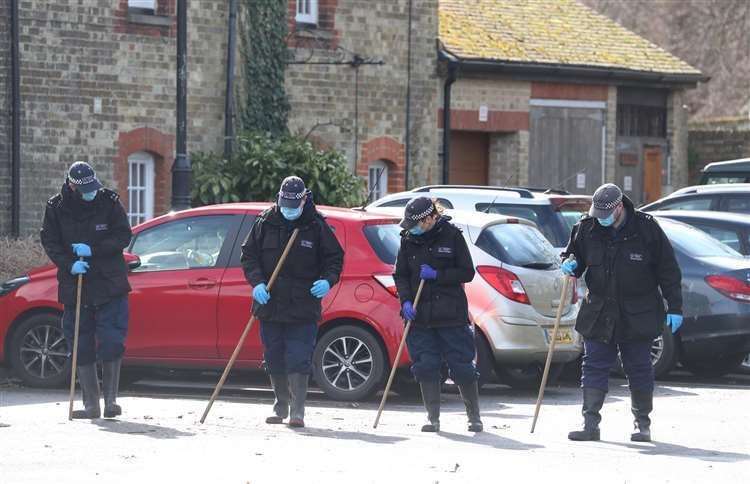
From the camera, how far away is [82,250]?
40.2 feet

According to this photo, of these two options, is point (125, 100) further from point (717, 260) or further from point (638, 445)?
point (638, 445)

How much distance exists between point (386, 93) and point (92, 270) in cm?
1655

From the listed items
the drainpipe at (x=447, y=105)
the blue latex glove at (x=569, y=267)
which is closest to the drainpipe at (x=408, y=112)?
the drainpipe at (x=447, y=105)

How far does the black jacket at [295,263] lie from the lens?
39.7 feet

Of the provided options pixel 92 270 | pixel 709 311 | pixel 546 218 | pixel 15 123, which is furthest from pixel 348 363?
pixel 15 123

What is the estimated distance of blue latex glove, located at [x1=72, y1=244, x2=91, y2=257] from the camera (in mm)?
12258

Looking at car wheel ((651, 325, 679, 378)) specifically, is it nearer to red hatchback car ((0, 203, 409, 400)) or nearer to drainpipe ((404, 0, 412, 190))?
red hatchback car ((0, 203, 409, 400))

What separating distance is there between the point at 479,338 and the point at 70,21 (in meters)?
11.8

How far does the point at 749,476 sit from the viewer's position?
10.0 m

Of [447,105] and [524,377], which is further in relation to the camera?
[447,105]

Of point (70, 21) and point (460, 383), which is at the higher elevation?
point (70, 21)

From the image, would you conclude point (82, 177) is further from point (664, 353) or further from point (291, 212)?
point (664, 353)

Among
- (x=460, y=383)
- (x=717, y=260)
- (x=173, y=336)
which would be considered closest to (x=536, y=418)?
(x=460, y=383)

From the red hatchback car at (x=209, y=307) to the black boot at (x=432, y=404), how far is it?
1.59m
